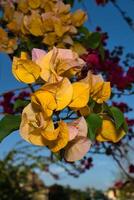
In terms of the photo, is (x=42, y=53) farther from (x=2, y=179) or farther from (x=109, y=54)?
(x=2, y=179)

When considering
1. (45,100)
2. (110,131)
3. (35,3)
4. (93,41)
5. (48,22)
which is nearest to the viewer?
(45,100)

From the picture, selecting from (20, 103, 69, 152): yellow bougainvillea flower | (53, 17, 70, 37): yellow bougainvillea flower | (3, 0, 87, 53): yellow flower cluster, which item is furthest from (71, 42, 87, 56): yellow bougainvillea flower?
(20, 103, 69, 152): yellow bougainvillea flower

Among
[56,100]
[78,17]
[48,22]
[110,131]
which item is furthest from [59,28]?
[56,100]

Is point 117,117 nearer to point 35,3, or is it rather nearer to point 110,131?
point 110,131

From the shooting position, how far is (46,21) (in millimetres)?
1448

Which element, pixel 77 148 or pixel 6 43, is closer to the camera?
pixel 77 148

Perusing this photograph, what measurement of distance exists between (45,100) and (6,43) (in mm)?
1003

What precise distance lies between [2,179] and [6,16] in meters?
4.18

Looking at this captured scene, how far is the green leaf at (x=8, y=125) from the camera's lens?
0.72 m

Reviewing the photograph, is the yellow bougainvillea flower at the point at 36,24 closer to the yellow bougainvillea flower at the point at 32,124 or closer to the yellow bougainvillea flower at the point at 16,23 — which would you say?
the yellow bougainvillea flower at the point at 16,23

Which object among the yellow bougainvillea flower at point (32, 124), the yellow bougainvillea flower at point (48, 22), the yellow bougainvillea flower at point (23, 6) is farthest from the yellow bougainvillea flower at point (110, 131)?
the yellow bougainvillea flower at point (23, 6)

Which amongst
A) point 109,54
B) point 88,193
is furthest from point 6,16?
point 88,193

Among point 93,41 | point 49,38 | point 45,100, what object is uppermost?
point 45,100

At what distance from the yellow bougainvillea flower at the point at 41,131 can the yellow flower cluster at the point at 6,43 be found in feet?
3.10
